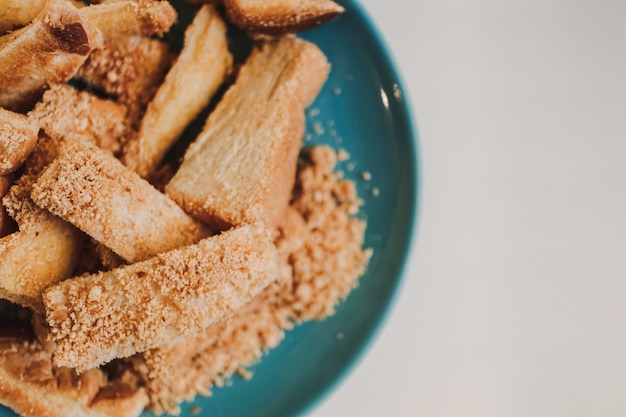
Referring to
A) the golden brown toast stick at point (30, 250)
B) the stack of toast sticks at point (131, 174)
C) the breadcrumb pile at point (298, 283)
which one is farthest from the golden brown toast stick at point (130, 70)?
the breadcrumb pile at point (298, 283)

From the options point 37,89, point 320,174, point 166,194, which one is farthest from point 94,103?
point 320,174

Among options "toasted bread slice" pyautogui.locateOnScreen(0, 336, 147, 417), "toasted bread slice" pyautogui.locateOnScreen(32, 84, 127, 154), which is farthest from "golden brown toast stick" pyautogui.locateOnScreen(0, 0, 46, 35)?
"toasted bread slice" pyautogui.locateOnScreen(0, 336, 147, 417)

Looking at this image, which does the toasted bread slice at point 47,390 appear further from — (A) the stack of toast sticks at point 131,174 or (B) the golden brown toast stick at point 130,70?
(B) the golden brown toast stick at point 130,70

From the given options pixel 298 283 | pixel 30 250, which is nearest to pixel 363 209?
pixel 298 283

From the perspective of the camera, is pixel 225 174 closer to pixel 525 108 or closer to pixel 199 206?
pixel 199 206

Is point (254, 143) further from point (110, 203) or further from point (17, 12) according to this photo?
point (17, 12)

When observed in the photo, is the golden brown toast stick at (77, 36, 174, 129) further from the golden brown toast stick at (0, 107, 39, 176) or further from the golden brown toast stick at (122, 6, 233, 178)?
the golden brown toast stick at (0, 107, 39, 176)
